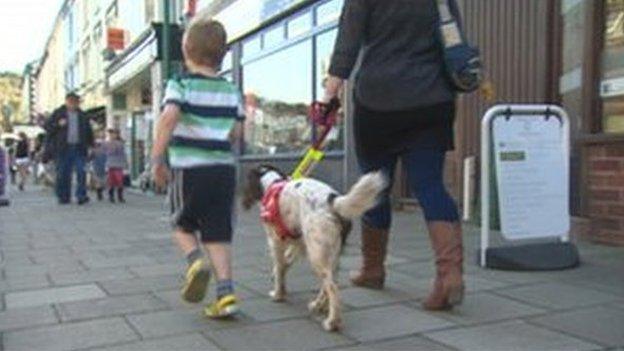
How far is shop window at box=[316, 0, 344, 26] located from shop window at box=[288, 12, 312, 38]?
39cm

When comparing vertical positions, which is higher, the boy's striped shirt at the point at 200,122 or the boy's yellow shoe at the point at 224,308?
the boy's striped shirt at the point at 200,122

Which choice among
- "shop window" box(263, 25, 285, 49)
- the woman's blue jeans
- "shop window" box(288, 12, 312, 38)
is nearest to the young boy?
the woman's blue jeans

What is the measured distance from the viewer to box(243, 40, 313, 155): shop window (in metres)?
14.0

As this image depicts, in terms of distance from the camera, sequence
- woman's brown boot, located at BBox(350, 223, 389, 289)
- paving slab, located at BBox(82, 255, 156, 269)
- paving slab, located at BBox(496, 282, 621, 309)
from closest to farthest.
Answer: paving slab, located at BBox(496, 282, 621, 309), woman's brown boot, located at BBox(350, 223, 389, 289), paving slab, located at BBox(82, 255, 156, 269)

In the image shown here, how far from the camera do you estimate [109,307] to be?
5227mm

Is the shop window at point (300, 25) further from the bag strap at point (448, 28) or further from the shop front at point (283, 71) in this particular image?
the bag strap at point (448, 28)

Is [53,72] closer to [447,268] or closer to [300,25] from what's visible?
[300,25]

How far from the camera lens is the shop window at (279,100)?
14.0 meters

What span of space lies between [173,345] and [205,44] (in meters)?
1.59

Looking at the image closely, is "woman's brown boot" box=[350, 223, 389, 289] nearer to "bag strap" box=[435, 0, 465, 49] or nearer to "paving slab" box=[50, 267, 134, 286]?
"bag strap" box=[435, 0, 465, 49]

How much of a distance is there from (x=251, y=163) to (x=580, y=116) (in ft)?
29.7

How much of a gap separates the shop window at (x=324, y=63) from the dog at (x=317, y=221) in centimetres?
718

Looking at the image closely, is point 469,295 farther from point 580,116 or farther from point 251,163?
point 251,163

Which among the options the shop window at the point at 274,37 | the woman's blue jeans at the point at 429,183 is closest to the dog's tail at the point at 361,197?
the woman's blue jeans at the point at 429,183
